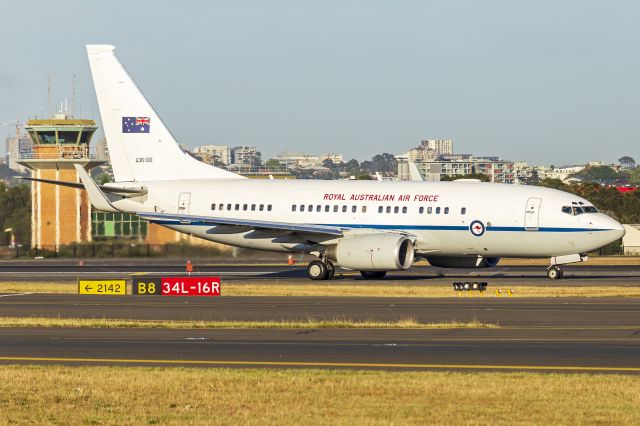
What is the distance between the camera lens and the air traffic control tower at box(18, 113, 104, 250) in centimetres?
9462

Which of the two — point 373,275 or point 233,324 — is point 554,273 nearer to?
point 373,275

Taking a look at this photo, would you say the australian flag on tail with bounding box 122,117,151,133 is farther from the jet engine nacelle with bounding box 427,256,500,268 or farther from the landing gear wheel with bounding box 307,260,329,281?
the jet engine nacelle with bounding box 427,256,500,268

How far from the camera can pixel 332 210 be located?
5272 centimetres

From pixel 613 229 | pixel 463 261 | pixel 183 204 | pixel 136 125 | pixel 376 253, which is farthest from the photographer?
pixel 136 125

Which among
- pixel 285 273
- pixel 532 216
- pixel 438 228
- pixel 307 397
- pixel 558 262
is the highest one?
pixel 532 216

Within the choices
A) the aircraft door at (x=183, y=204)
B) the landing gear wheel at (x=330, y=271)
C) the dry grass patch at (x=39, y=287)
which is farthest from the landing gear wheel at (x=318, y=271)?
the dry grass patch at (x=39, y=287)

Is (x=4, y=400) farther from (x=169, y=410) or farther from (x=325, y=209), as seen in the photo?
(x=325, y=209)

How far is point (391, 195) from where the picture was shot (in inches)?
2047

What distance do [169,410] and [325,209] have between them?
3482cm

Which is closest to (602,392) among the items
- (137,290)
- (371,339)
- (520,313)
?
(371,339)

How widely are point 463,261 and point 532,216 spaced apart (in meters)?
4.46

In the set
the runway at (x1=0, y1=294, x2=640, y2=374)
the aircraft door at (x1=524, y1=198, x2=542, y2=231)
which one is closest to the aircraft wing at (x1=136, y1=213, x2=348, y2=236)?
the aircraft door at (x1=524, y1=198, x2=542, y2=231)

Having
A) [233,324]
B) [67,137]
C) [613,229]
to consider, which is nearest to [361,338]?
[233,324]

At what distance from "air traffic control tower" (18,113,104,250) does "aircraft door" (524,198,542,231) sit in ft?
171
